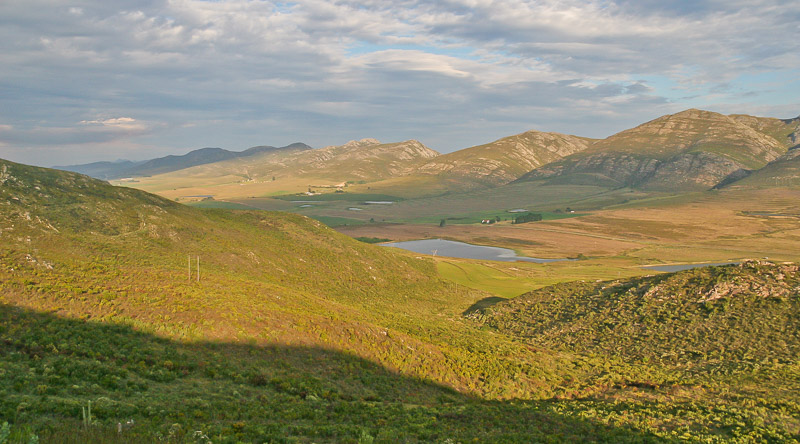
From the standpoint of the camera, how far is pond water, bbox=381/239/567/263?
153m

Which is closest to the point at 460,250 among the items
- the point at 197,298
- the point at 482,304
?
the point at 482,304

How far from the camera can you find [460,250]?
553 ft

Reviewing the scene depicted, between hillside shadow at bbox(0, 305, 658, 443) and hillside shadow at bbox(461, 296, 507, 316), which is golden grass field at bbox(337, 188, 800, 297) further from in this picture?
hillside shadow at bbox(0, 305, 658, 443)

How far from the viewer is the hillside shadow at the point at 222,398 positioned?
19781 millimetres

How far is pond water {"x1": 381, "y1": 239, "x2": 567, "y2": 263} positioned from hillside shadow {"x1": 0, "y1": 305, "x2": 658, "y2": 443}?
4693 inches

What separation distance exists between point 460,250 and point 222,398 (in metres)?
146

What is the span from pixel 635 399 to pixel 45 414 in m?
36.2

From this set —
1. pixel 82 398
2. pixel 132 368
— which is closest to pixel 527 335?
pixel 132 368

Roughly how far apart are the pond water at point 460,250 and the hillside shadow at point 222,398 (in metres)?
119

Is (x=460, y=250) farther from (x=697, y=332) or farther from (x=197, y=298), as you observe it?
(x=197, y=298)

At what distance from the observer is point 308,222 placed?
103312 millimetres

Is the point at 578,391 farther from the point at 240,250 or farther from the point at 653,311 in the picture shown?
the point at 240,250

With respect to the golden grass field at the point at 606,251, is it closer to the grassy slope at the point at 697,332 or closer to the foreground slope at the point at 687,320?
the foreground slope at the point at 687,320

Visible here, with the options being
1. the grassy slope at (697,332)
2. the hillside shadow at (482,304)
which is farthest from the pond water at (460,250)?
the grassy slope at (697,332)
